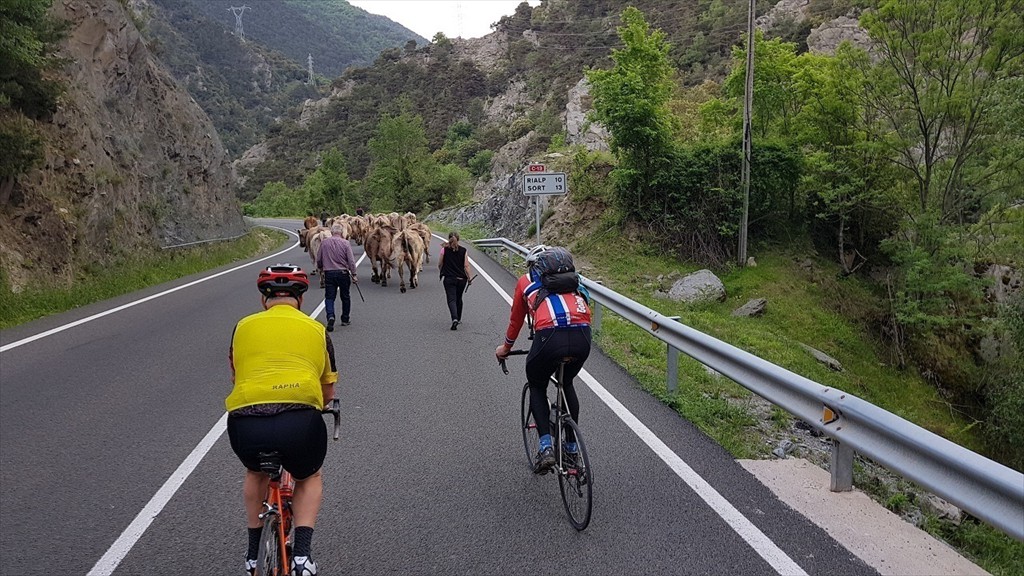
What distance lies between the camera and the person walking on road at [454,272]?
11.6 m

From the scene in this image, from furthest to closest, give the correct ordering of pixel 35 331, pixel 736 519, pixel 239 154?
pixel 239 154 → pixel 35 331 → pixel 736 519

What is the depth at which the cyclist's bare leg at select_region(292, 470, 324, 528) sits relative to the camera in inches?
133

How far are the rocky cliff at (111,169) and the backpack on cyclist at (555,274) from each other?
13358mm

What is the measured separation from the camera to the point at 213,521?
4609mm

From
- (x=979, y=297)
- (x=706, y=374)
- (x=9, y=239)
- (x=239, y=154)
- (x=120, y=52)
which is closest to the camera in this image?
(x=706, y=374)

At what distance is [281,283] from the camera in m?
3.59

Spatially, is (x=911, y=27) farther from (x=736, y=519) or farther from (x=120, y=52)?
(x=120, y=52)

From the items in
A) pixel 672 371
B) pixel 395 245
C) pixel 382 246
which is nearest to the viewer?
pixel 672 371

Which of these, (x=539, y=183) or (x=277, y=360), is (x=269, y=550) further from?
(x=539, y=183)

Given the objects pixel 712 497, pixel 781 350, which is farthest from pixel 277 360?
pixel 781 350

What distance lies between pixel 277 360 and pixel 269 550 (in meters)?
0.90

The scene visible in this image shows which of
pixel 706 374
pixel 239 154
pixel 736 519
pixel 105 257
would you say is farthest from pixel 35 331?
pixel 239 154

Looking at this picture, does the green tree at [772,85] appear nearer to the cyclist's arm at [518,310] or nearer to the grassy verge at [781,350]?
the grassy verge at [781,350]

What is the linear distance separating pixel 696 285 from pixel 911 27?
9769mm
